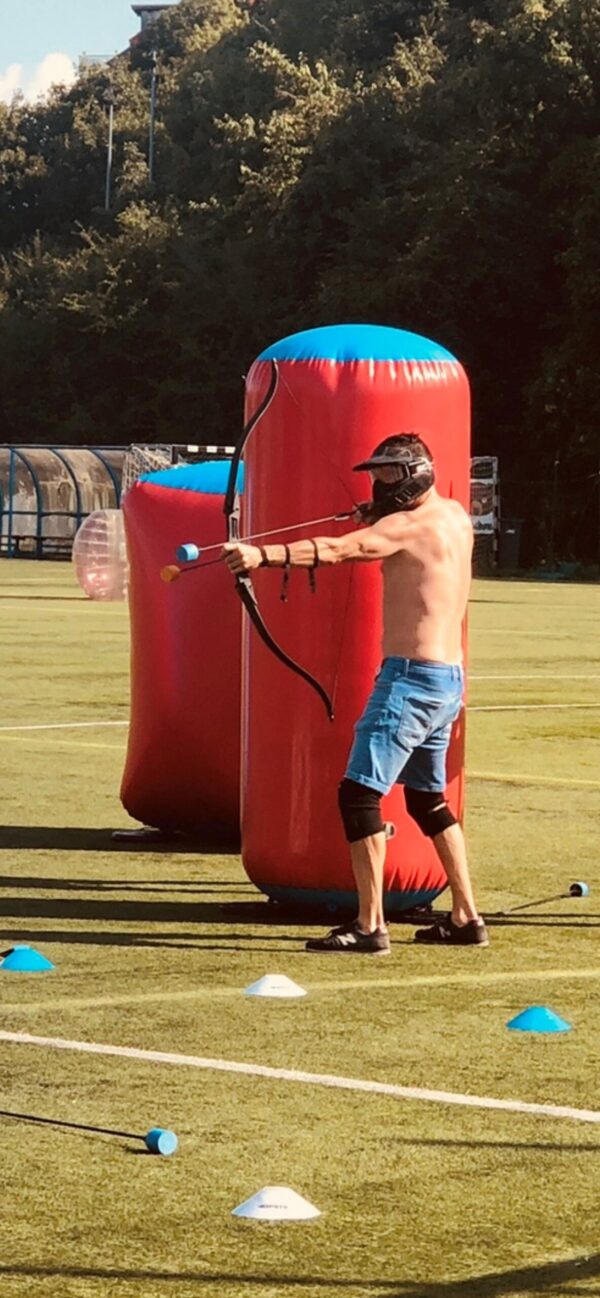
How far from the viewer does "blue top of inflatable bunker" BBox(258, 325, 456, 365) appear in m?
9.65

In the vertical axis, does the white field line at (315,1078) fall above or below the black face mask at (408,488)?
below

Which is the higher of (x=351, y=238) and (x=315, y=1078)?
(x=351, y=238)

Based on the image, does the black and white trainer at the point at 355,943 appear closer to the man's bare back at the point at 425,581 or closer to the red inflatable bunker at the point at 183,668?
the man's bare back at the point at 425,581

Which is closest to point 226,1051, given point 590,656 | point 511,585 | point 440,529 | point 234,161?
point 440,529

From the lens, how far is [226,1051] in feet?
24.2

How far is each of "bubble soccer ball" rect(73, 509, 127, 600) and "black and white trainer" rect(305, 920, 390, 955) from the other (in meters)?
13.8

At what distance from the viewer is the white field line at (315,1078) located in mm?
6668

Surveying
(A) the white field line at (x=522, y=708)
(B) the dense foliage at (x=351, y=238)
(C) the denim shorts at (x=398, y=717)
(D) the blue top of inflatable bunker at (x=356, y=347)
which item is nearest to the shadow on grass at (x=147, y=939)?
(C) the denim shorts at (x=398, y=717)

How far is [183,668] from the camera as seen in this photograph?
11984 mm

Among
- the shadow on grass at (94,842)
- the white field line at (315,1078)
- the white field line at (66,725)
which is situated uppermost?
the white field line at (315,1078)

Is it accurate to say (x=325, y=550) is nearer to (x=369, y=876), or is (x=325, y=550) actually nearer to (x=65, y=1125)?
(x=369, y=876)

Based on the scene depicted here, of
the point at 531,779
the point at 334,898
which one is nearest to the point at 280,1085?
the point at 334,898

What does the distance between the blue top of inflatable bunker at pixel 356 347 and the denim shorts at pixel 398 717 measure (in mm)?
1263

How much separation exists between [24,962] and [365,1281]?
12.5 feet
